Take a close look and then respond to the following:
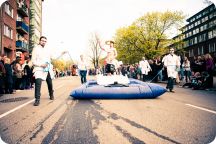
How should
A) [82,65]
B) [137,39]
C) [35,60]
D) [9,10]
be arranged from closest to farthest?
[35,60]
[137,39]
[82,65]
[9,10]

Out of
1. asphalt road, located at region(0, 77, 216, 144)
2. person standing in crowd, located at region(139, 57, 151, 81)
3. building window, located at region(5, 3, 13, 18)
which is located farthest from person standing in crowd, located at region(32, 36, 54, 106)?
building window, located at region(5, 3, 13, 18)

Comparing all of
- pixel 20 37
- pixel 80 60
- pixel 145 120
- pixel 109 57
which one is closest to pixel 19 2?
pixel 20 37

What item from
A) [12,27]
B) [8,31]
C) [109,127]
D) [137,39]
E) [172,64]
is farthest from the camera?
[12,27]

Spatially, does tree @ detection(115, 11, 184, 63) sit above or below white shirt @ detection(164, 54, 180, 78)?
above

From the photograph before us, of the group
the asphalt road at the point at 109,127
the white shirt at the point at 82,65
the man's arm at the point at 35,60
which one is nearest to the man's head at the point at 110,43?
the white shirt at the point at 82,65

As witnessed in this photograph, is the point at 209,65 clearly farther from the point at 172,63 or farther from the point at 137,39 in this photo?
the point at 137,39

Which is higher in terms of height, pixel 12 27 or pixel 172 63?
pixel 12 27

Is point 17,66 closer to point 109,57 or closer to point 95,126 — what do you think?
point 109,57

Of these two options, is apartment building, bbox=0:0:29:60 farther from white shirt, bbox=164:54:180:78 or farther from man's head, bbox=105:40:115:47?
white shirt, bbox=164:54:180:78

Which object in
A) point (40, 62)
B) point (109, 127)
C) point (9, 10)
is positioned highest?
point (9, 10)

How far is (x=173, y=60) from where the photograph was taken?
11625 millimetres

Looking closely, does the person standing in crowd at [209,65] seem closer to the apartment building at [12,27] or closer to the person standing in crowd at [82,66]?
the person standing in crowd at [82,66]

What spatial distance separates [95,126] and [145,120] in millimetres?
1005

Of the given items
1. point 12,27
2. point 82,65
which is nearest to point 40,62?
point 82,65
